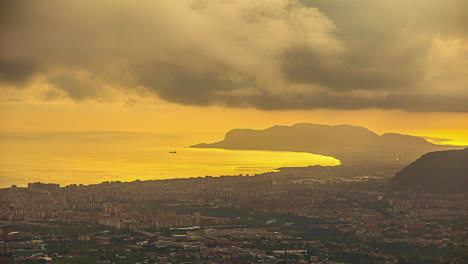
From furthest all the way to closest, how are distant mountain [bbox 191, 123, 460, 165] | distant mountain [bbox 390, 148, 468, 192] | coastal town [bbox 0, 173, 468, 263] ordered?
distant mountain [bbox 191, 123, 460, 165] < distant mountain [bbox 390, 148, 468, 192] < coastal town [bbox 0, 173, 468, 263]

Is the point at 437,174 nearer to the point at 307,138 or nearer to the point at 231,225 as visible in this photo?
the point at 231,225

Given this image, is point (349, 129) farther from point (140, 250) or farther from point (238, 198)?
point (140, 250)

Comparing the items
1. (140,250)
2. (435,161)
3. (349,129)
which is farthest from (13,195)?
(349,129)

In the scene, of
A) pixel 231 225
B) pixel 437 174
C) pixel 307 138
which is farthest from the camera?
pixel 307 138

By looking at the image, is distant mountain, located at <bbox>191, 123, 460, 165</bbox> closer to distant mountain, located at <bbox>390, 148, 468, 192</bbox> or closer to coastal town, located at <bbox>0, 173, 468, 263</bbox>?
distant mountain, located at <bbox>390, 148, 468, 192</bbox>

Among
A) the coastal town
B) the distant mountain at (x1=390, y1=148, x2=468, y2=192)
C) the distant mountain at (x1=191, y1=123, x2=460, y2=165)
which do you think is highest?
the distant mountain at (x1=191, y1=123, x2=460, y2=165)

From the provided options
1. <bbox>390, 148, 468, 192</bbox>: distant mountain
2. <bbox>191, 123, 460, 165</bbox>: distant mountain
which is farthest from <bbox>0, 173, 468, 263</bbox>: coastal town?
Answer: <bbox>191, 123, 460, 165</bbox>: distant mountain

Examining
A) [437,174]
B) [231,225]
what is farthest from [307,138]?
[231,225]

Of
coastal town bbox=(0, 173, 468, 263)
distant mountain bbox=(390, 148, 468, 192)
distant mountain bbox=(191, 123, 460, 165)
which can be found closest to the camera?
coastal town bbox=(0, 173, 468, 263)
